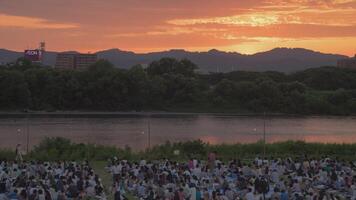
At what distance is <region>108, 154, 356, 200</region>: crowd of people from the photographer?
525 inches

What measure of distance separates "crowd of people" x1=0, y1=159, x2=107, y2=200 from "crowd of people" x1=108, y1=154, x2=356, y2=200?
795 millimetres

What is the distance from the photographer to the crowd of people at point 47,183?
12.9 m

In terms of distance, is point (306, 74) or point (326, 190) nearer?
point (326, 190)

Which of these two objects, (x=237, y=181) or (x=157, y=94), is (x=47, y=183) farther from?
(x=157, y=94)

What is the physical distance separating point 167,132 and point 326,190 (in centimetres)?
3166

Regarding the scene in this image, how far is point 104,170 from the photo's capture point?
19.3 metres

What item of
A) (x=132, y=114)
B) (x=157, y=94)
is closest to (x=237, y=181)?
(x=132, y=114)

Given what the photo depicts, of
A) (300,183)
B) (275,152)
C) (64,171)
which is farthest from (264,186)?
(275,152)

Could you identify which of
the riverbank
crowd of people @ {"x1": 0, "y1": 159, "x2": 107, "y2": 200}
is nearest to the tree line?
the riverbank

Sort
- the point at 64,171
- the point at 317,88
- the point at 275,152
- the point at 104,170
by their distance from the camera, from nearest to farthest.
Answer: the point at 64,171
the point at 104,170
the point at 275,152
the point at 317,88

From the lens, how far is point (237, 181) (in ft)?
49.5

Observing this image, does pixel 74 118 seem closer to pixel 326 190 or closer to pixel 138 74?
pixel 138 74

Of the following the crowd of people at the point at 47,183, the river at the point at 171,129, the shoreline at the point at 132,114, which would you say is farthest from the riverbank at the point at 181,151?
the shoreline at the point at 132,114

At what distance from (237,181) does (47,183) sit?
5090mm
